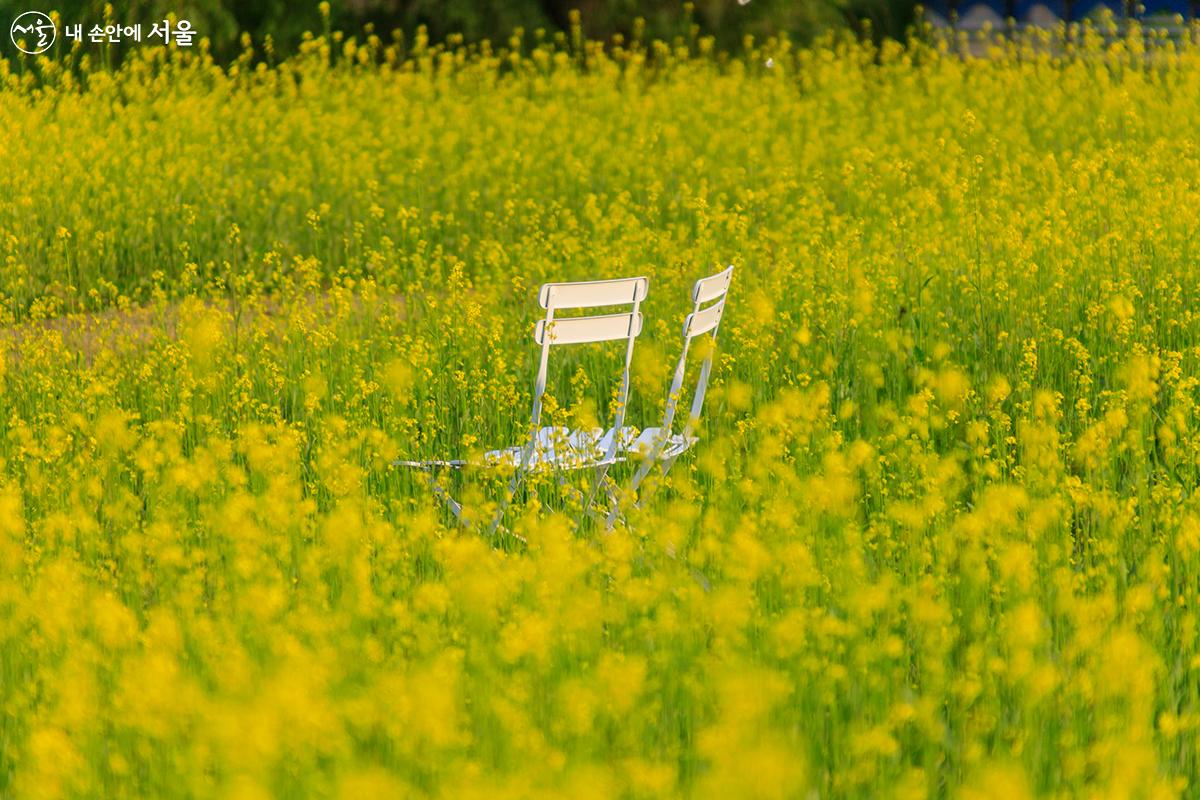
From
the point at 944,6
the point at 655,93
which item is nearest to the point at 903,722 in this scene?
the point at 655,93

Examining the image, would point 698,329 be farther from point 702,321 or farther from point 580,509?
point 580,509

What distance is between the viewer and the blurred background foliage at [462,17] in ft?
46.7

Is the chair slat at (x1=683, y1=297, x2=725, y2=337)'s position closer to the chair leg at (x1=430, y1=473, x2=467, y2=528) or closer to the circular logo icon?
the chair leg at (x1=430, y1=473, x2=467, y2=528)

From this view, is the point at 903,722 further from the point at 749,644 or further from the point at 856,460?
the point at 856,460

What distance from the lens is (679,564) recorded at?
352cm

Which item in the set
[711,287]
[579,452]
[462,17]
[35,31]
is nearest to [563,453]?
[579,452]

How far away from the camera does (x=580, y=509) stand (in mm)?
4348

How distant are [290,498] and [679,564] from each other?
3.68ft

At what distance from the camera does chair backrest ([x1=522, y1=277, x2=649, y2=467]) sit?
447cm

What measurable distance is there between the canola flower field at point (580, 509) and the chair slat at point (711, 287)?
0.95 ft

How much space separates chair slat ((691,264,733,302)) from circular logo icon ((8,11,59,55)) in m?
9.63

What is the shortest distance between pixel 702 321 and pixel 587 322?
42cm

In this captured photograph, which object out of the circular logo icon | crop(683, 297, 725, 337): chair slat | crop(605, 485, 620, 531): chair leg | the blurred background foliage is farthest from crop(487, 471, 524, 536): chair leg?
the blurred background foliage

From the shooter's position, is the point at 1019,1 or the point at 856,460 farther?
the point at 1019,1
